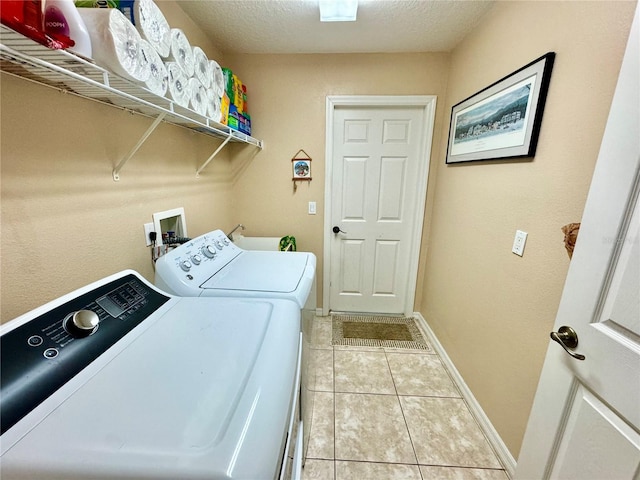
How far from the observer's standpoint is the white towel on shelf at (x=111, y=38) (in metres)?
0.72

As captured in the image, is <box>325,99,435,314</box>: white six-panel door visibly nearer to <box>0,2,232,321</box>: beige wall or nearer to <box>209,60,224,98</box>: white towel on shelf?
<box>209,60,224,98</box>: white towel on shelf

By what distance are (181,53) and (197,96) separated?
18 centimetres

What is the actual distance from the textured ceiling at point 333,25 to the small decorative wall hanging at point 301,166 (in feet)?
2.67

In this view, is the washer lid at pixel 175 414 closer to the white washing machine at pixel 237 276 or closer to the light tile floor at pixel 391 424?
the white washing machine at pixel 237 276

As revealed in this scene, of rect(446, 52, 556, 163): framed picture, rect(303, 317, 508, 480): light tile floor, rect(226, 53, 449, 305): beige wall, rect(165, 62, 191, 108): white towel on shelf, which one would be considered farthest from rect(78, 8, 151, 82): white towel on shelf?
rect(303, 317, 508, 480): light tile floor

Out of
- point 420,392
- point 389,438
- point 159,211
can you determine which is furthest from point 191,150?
point 420,392

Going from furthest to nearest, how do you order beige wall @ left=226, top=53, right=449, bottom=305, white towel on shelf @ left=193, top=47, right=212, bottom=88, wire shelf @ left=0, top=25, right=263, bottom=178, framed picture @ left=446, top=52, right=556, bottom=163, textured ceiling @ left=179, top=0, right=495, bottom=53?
beige wall @ left=226, top=53, right=449, bottom=305 → textured ceiling @ left=179, top=0, right=495, bottom=53 → white towel on shelf @ left=193, top=47, right=212, bottom=88 → framed picture @ left=446, top=52, right=556, bottom=163 → wire shelf @ left=0, top=25, right=263, bottom=178

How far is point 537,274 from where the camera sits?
1146 millimetres

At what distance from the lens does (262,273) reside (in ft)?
4.50

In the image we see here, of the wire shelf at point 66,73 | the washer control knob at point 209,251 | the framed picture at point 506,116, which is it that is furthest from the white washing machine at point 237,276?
the framed picture at point 506,116

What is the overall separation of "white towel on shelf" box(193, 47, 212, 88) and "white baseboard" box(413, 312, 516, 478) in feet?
8.00

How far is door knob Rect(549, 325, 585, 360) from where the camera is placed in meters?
0.77

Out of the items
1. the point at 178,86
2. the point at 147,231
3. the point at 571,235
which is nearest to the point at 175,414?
the point at 147,231

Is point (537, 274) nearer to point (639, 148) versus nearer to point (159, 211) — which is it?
point (639, 148)
